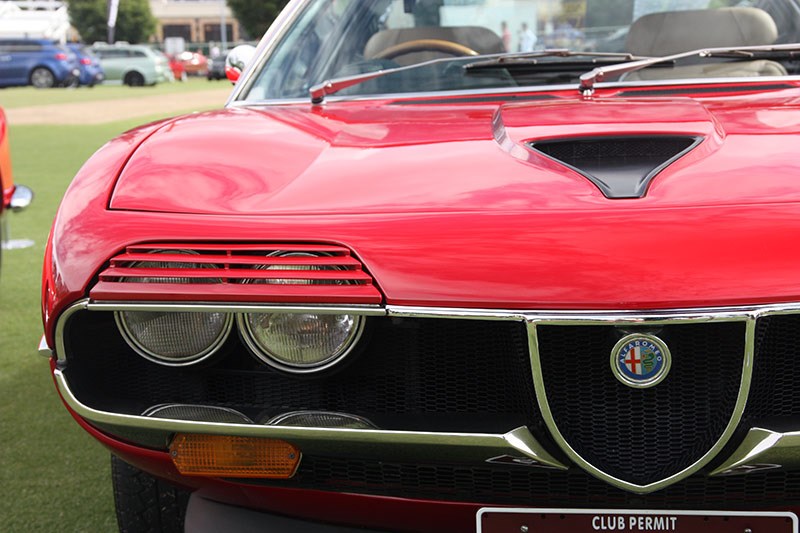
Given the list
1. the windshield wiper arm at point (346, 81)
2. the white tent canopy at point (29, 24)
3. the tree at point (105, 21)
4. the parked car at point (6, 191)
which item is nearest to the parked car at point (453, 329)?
the windshield wiper arm at point (346, 81)

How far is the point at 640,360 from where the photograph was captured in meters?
1.59

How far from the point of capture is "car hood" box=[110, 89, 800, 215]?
1744mm

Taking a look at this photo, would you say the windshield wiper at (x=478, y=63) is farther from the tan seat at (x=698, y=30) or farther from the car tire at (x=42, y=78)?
the car tire at (x=42, y=78)

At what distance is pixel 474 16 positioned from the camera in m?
3.22

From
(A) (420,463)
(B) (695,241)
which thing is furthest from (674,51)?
(A) (420,463)

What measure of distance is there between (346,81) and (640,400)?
1507 millimetres

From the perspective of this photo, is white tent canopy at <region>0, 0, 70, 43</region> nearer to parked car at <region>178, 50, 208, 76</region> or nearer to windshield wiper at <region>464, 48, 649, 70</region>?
parked car at <region>178, 50, 208, 76</region>

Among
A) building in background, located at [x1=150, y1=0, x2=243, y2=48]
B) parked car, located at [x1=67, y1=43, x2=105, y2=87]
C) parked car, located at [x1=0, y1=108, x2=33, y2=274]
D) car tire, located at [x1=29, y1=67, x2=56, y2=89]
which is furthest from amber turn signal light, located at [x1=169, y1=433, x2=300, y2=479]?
building in background, located at [x1=150, y1=0, x2=243, y2=48]

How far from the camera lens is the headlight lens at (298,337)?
1710 millimetres

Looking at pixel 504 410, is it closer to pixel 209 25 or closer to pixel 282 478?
pixel 282 478

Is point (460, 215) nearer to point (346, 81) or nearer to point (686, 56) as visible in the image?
point (346, 81)

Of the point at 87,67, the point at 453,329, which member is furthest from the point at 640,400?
the point at 87,67

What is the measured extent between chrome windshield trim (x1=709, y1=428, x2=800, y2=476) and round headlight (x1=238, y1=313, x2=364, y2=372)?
25.6 inches

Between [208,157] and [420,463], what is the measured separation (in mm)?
783
